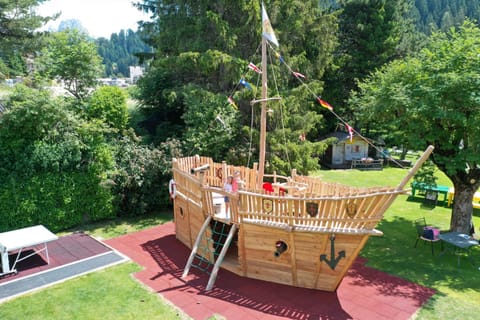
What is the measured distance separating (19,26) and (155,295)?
48.6ft

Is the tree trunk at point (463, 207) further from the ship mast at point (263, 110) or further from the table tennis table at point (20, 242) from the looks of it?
the table tennis table at point (20, 242)

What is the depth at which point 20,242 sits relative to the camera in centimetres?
951

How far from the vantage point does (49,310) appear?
7691 millimetres

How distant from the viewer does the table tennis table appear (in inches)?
360

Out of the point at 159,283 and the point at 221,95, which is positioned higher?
the point at 221,95

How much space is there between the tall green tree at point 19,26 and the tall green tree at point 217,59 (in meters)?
5.31

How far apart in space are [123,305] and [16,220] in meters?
6.25

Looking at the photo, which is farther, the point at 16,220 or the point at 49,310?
the point at 16,220

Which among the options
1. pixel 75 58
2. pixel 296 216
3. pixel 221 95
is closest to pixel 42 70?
pixel 75 58

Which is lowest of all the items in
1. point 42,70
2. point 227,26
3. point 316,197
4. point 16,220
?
point 16,220

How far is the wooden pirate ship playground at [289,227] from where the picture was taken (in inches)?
287

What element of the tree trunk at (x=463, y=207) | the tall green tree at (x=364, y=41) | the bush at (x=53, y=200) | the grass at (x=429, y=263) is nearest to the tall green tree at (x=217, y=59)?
the bush at (x=53, y=200)

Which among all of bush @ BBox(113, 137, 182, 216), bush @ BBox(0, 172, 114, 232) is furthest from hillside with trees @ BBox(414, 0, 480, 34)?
bush @ BBox(0, 172, 114, 232)

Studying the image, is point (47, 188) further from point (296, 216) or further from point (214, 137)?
point (296, 216)
